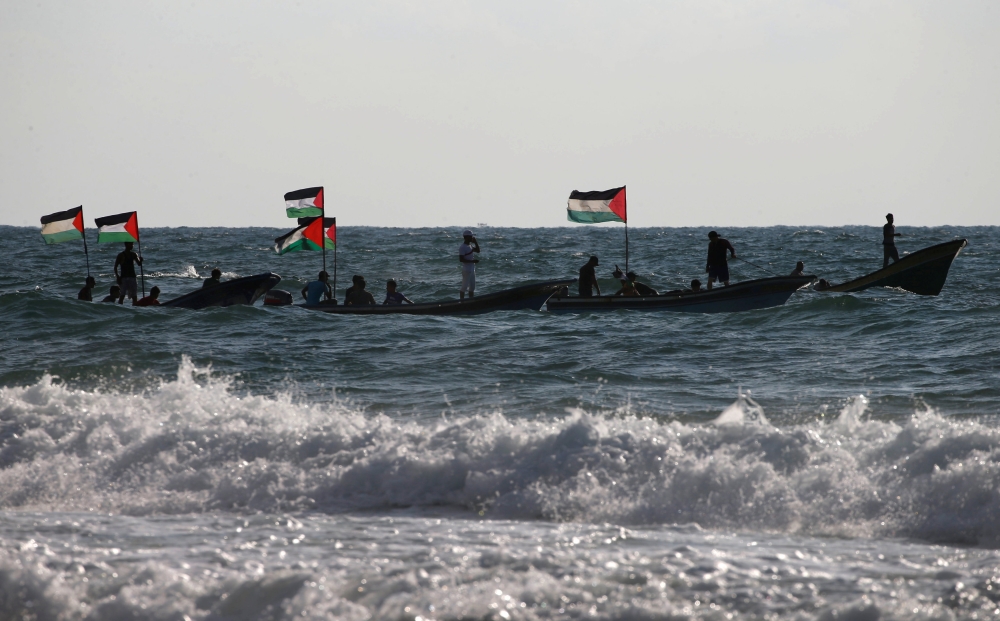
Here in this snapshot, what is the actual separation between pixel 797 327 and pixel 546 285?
16.9ft

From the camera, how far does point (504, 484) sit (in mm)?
6586

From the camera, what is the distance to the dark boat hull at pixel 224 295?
59.5ft

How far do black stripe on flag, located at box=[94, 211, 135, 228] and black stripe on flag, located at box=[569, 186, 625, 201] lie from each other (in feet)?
29.2

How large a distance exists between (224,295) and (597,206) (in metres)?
7.73

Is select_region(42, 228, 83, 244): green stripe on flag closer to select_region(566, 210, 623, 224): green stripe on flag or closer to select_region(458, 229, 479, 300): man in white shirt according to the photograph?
select_region(458, 229, 479, 300): man in white shirt

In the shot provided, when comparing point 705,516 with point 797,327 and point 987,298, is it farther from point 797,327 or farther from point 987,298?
point 987,298

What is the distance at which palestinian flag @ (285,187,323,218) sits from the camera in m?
18.0

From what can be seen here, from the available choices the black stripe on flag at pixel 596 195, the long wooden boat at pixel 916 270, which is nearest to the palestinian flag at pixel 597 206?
the black stripe on flag at pixel 596 195

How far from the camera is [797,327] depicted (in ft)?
51.5

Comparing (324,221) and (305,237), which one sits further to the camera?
(324,221)

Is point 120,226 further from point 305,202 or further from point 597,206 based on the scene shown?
point 597,206

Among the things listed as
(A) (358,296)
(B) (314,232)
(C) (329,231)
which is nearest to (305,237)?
(B) (314,232)

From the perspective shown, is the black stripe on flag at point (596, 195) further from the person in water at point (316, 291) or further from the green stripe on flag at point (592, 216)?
the person in water at point (316, 291)

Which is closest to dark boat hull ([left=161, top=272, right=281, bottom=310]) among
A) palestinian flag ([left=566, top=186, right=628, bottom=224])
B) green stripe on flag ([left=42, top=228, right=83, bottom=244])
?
green stripe on flag ([left=42, top=228, right=83, bottom=244])
